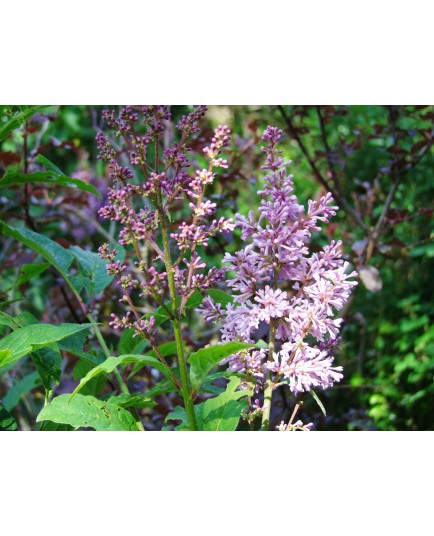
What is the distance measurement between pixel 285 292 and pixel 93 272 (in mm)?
441

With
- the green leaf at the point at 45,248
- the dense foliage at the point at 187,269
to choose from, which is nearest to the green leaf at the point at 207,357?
the dense foliage at the point at 187,269

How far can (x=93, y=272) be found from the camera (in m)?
1.24

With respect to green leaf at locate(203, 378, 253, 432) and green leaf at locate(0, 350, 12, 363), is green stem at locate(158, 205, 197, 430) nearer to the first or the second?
green leaf at locate(203, 378, 253, 432)

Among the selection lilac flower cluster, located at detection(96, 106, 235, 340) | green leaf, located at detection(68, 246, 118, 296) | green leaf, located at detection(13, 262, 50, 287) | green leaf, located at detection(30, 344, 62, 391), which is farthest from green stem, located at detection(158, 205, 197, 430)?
green leaf, located at detection(13, 262, 50, 287)

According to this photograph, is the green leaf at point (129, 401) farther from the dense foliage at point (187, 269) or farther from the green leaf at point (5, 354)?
the green leaf at point (5, 354)

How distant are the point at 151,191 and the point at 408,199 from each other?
1905mm

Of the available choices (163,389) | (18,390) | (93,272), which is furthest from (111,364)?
(18,390)

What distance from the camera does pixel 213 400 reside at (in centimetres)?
94

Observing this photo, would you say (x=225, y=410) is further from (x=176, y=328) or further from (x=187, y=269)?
(x=187, y=269)

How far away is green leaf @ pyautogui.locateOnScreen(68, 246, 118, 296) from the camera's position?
1216 mm
